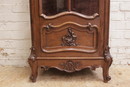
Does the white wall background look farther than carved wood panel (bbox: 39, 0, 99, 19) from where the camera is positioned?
Yes

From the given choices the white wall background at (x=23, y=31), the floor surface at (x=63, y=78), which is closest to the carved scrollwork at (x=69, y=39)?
the floor surface at (x=63, y=78)

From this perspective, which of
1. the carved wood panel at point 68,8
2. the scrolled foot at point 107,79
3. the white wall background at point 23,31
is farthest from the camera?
the white wall background at point 23,31

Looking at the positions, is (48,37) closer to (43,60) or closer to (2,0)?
(43,60)

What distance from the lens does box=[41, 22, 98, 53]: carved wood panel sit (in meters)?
1.44

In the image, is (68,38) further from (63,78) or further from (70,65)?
(63,78)

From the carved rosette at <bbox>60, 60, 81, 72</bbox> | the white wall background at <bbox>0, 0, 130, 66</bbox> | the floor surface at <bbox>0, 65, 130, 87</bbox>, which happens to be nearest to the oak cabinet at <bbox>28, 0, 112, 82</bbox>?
the carved rosette at <bbox>60, 60, 81, 72</bbox>

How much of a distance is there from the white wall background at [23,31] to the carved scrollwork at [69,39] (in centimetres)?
52

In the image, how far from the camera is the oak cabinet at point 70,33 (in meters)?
1.42

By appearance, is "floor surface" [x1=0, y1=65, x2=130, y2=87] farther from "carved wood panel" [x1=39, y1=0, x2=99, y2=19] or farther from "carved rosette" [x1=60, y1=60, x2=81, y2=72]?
"carved wood panel" [x1=39, y1=0, x2=99, y2=19]

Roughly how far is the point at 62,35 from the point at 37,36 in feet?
0.62

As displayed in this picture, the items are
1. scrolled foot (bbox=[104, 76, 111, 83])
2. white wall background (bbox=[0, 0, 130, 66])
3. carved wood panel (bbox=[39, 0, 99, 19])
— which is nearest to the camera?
carved wood panel (bbox=[39, 0, 99, 19])

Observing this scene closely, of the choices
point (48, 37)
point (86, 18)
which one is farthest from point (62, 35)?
point (86, 18)

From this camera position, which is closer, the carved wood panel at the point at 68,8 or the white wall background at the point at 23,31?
the carved wood panel at the point at 68,8

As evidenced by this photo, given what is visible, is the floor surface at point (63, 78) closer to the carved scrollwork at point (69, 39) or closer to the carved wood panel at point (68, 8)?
the carved scrollwork at point (69, 39)
